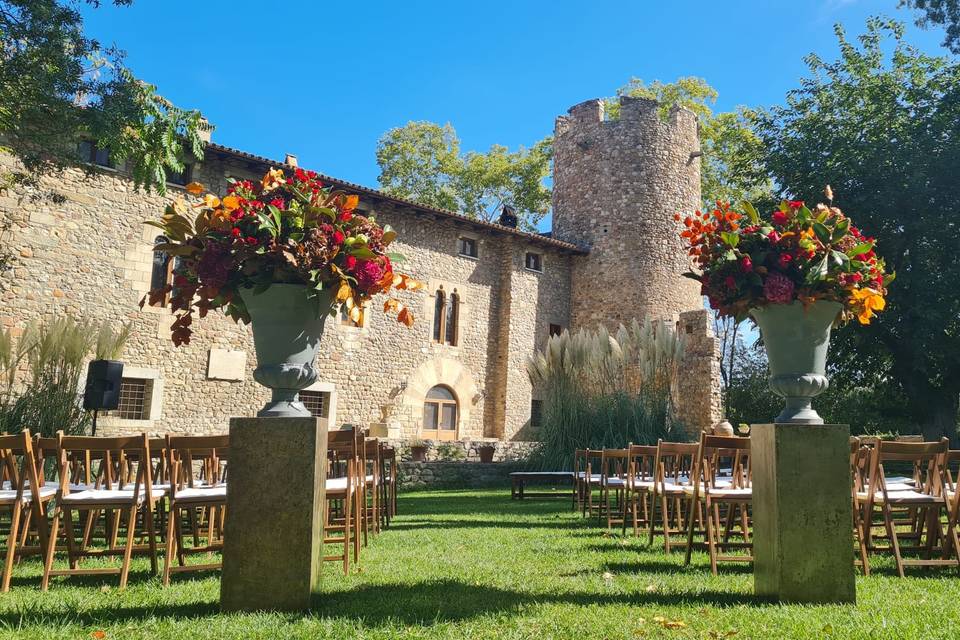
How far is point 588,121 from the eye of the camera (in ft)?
62.0

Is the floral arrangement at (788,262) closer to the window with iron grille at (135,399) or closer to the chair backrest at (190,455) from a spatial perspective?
the chair backrest at (190,455)

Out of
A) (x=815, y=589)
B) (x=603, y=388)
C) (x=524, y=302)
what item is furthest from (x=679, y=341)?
(x=815, y=589)

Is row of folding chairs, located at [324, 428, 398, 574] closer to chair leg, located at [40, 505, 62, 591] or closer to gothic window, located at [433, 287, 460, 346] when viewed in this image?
chair leg, located at [40, 505, 62, 591]

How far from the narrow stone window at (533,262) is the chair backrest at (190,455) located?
1192 centimetres

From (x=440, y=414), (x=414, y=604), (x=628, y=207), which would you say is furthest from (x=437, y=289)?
(x=414, y=604)

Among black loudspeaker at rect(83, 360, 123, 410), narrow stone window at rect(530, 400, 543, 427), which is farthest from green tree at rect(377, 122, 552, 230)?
black loudspeaker at rect(83, 360, 123, 410)

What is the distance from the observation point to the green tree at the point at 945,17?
12102 millimetres

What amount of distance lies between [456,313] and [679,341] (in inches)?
233

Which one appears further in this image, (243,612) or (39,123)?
(39,123)

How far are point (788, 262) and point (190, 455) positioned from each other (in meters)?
3.80

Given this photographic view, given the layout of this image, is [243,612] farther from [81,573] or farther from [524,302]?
[524,302]

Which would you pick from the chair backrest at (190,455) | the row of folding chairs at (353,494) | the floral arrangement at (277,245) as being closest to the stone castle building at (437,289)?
the chair backrest at (190,455)

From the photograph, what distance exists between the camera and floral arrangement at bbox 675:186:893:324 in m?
3.30

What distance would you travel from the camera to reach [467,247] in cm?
1677
